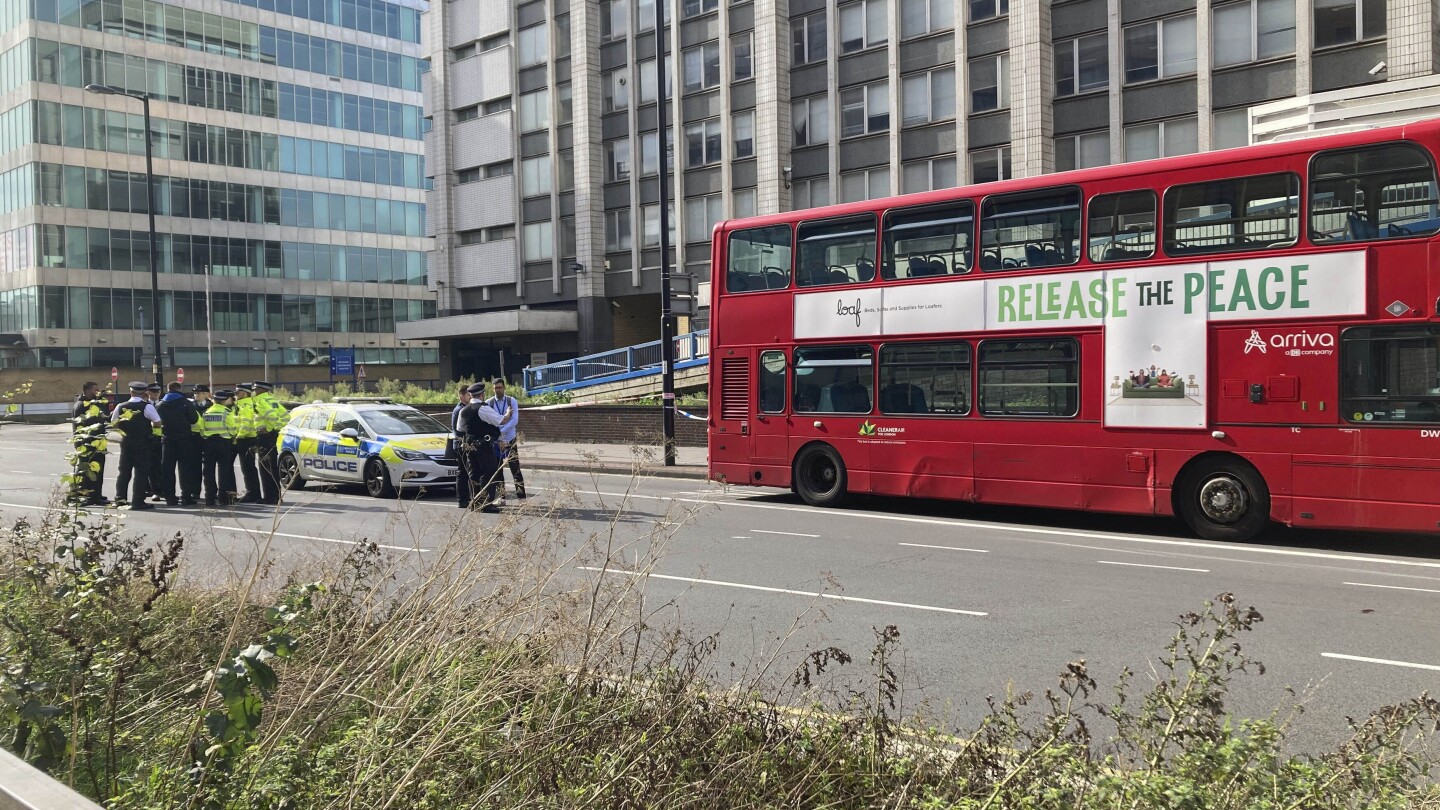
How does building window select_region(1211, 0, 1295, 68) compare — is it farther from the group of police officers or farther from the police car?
the group of police officers

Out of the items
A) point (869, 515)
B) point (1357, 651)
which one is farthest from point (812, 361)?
point (1357, 651)

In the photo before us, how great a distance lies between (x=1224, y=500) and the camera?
11883mm

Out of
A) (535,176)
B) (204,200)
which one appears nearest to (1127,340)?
(535,176)

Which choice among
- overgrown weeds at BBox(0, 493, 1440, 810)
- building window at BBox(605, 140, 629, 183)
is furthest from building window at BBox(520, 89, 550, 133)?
overgrown weeds at BBox(0, 493, 1440, 810)

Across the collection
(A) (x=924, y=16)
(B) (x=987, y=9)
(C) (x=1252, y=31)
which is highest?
(A) (x=924, y=16)

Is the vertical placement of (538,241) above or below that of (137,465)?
above

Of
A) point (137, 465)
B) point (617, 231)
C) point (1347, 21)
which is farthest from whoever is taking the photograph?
point (617, 231)

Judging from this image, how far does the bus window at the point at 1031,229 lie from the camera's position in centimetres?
1280

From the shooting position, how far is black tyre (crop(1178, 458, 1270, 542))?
1170 centimetres

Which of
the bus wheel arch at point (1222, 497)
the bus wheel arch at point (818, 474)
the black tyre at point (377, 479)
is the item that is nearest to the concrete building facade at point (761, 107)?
the bus wheel arch at point (1222, 497)

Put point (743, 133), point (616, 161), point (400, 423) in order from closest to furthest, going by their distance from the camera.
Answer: point (400, 423) < point (743, 133) < point (616, 161)

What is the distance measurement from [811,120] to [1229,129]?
13.4 m

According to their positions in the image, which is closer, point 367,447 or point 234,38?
point 367,447

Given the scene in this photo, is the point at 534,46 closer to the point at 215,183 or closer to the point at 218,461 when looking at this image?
the point at 215,183
